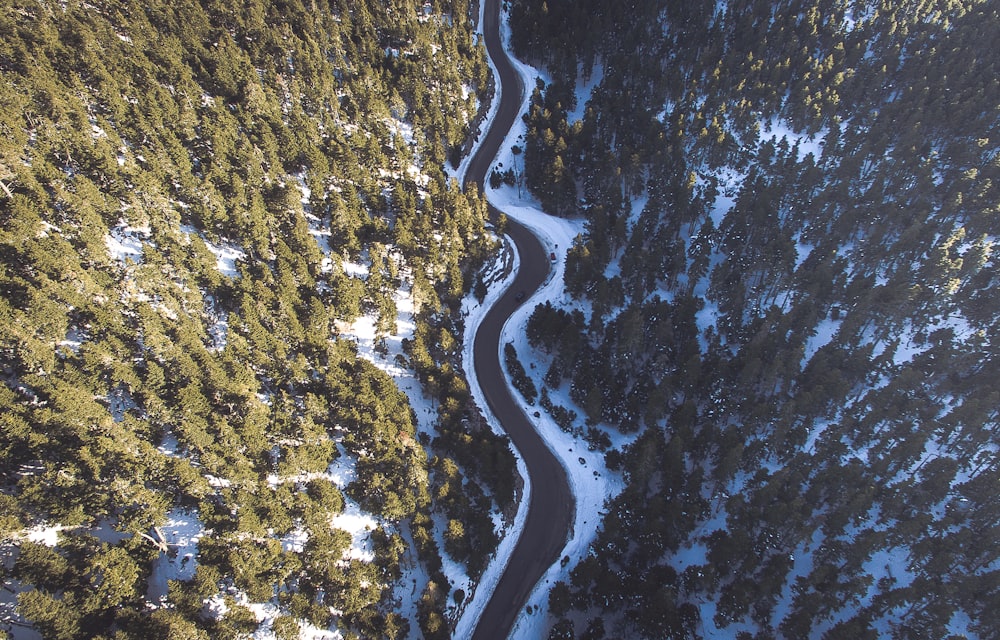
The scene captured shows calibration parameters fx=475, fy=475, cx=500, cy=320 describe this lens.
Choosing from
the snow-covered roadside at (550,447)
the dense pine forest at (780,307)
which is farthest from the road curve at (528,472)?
the dense pine forest at (780,307)

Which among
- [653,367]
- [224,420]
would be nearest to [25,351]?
[224,420]

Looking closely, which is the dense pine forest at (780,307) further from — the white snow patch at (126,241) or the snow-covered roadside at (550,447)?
the white snow patch at (126,241)

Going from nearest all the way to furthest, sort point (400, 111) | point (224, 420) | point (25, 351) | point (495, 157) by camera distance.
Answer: point (25, 351) < point (224, 420) < point (400, 111) < point (495, 157)

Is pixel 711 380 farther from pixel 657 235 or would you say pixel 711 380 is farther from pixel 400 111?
pixel 400 111

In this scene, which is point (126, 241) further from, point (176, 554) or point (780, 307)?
point (780, 307)

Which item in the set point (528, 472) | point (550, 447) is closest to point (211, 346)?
point (528, 472)
